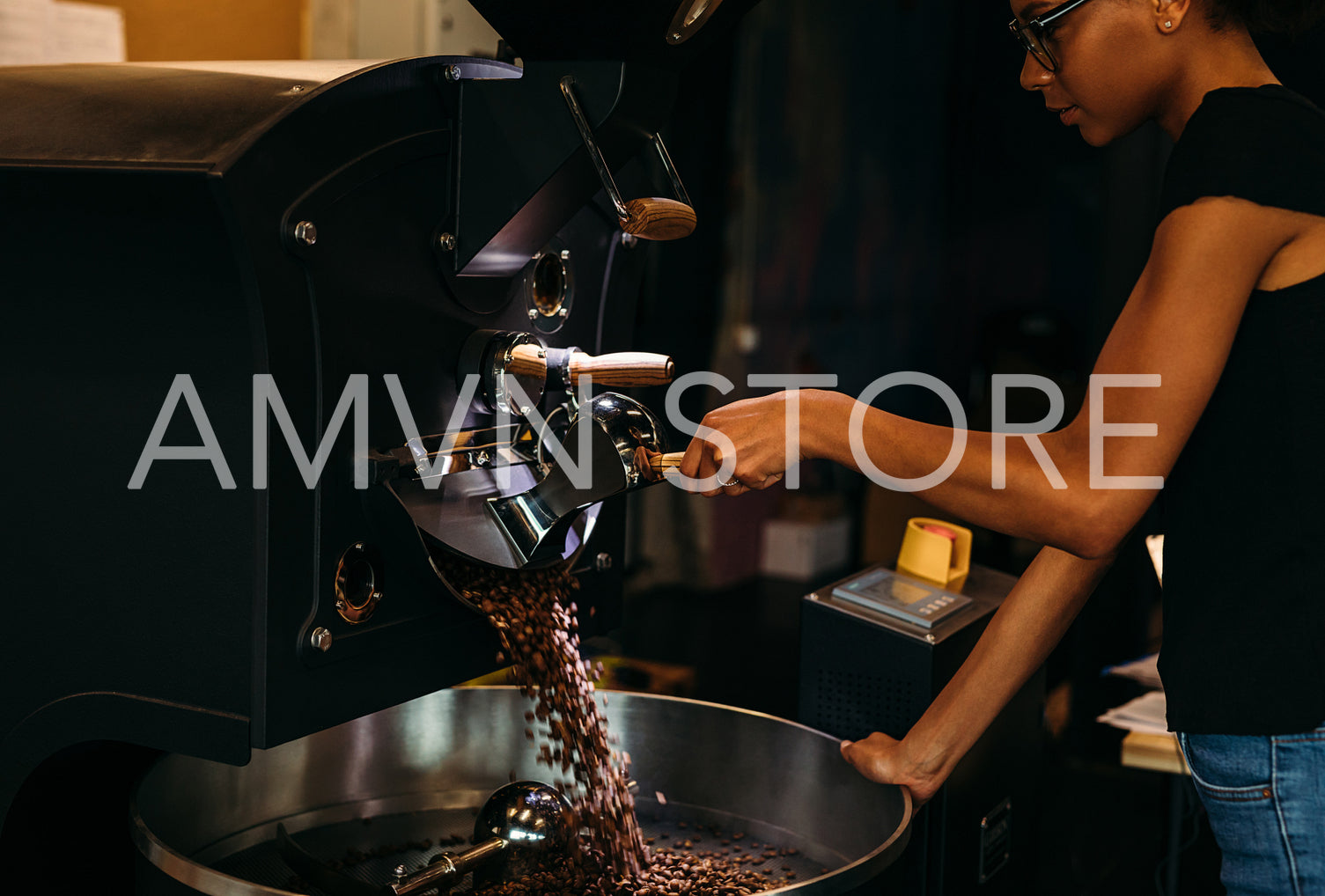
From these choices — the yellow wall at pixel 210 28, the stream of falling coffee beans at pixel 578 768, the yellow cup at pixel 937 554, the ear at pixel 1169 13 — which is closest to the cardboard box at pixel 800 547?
the yellow wall at pixel 210 28

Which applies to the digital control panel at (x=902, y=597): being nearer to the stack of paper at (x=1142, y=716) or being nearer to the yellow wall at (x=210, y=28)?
the stack of paper at (x=1142, y=716)

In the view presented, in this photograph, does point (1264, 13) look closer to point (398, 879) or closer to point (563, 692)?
point (563, 692)

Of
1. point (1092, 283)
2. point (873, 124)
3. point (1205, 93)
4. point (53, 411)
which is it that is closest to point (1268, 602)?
point (1205, 93)

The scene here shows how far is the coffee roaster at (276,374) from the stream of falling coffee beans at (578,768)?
0.14ft

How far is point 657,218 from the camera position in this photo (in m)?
1.00

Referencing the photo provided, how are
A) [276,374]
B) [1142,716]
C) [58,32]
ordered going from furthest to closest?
[1142,716] < [58,32] < [276,374]

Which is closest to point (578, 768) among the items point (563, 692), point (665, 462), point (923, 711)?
point (563, 692)

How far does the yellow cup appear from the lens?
1564 mm

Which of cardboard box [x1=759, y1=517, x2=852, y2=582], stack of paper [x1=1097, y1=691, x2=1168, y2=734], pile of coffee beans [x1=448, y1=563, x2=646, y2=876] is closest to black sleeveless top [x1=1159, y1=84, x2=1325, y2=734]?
pile of coffee beans [x1=448, y1=563, x2=646, y2=876]

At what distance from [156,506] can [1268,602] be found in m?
0.88

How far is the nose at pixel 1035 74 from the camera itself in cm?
105

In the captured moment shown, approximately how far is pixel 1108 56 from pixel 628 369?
18.4 inches

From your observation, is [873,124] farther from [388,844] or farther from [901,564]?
[388,844]

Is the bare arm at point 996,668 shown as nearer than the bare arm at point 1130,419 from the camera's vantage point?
No
